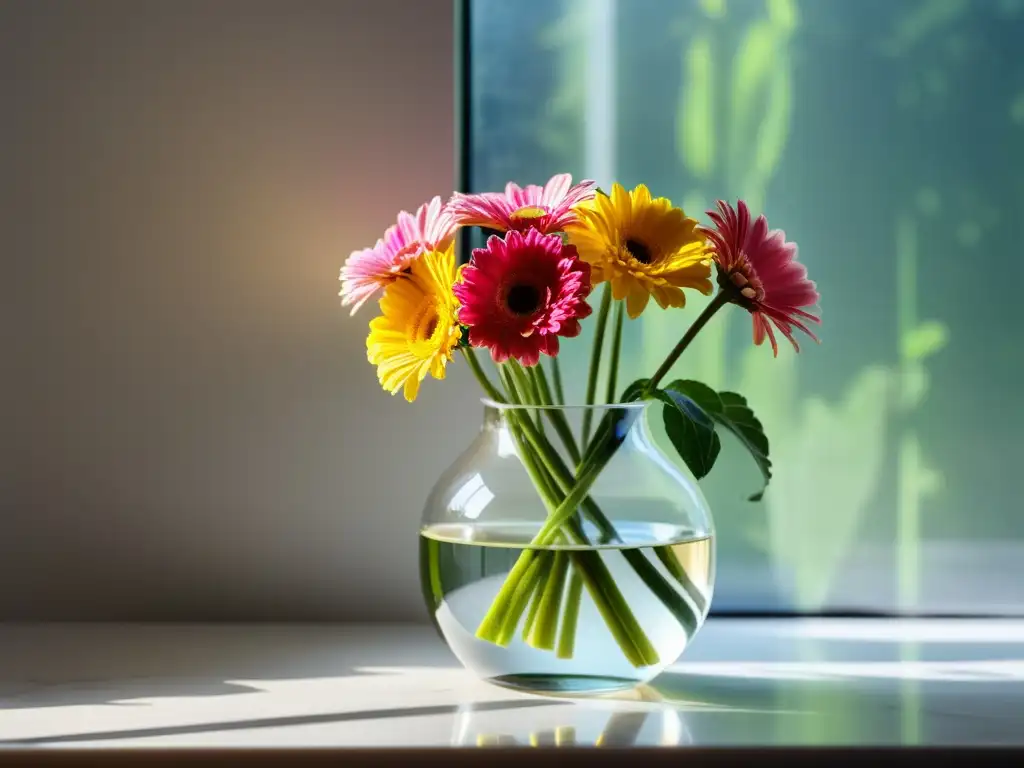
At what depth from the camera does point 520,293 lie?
2.37 ft

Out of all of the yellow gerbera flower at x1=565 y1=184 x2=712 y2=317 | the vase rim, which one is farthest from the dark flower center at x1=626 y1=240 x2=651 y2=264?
the vase rim

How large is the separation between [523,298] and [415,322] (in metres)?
0.10

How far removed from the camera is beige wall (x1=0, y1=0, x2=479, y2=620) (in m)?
1.05

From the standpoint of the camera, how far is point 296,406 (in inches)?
41.7

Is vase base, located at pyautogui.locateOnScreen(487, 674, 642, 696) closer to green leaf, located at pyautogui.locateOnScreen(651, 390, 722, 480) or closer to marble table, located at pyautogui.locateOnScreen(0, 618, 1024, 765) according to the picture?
marble table, located at pyautogui.locateOnScreen(0, 618, 1024, 765)

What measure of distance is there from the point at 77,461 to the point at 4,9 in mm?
441

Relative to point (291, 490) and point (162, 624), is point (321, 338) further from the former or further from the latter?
point (162, 624)

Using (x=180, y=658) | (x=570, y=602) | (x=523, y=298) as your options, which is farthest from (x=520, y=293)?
(x=180, y=658)

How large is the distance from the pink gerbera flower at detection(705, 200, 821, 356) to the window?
12.5 inches

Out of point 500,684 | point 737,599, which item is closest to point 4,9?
point 500,684

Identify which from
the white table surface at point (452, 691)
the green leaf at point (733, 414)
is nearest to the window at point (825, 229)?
the white table surface at point (452, 691)

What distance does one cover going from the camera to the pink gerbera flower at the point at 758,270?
2.51 feet

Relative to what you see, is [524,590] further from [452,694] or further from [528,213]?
[528,213]

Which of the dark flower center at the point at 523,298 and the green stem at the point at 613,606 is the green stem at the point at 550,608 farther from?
the dark flower center at the point at 523,298
